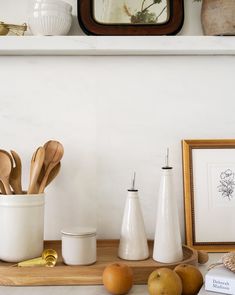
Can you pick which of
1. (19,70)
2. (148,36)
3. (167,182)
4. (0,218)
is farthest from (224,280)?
(19,70)

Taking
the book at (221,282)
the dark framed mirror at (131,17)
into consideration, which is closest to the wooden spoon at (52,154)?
the dark framed mirror at (131,17)

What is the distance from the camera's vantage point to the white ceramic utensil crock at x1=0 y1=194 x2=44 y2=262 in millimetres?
885

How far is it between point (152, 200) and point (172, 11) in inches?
21.3

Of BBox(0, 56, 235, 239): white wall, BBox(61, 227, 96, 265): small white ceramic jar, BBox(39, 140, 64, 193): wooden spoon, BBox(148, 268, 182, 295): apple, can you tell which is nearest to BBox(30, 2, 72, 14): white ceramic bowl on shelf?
BBox(0, 56, 235, 239): white wall

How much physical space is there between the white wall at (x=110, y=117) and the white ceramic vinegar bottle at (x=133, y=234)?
0.56ft

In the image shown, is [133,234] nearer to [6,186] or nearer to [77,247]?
[77,247]

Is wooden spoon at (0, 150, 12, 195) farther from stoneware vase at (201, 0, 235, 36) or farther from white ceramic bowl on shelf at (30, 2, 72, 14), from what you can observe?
stoneware vase at (201, 0, 235, 36)

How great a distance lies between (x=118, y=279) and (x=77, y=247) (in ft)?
0.48

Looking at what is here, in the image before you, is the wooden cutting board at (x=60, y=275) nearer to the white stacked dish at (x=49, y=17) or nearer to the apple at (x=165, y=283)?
the apple at (x=165, y=283)

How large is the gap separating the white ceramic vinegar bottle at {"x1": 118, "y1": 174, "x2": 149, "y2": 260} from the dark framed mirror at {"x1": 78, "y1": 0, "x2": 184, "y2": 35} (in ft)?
1.49

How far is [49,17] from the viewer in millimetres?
982

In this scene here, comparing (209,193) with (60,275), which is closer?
(60,275)

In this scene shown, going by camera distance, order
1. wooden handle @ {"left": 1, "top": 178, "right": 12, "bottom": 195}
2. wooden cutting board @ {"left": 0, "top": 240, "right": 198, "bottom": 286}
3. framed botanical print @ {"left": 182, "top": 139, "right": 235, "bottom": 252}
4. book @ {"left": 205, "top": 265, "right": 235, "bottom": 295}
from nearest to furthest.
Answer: book @ {"left": 205, "top": 265, "right": 235, "bottom": 295}
wooden cutting board @ {"left": 0, "top": 240, "right": 198, "bottom": 286}
wooden handle @ {"left": 1, "top": 178, "right": 12, "bottom": 195}
framed botanical print @ {"left": 182, "top": 139, "right": 235, "bottom": 252}

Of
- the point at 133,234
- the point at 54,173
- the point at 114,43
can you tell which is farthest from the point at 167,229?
the point at 114,43
